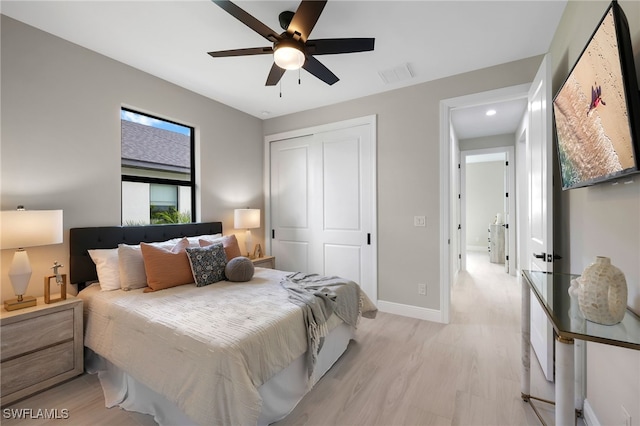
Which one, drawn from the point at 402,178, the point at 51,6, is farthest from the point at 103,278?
the point at 402,178

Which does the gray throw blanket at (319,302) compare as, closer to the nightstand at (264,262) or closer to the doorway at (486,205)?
the nightstand at (264,262)

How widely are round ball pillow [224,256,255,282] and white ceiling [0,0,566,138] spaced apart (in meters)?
1.94

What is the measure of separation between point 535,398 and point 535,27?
2740 millimetres

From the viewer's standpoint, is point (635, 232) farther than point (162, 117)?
No

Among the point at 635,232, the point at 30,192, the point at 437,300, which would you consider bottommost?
the point at 437,300

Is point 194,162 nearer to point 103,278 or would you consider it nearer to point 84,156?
point 84,156

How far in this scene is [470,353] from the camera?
7.69ft

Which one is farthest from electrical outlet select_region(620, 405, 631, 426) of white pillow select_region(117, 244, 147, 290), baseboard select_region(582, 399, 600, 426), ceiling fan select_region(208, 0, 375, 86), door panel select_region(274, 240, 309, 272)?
door panel select_region(274, 240, 309, 272)

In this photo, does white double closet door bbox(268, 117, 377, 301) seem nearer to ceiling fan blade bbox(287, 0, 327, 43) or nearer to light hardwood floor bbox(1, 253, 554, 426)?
light hardwood floor bbox(1, 253, 554, 426)

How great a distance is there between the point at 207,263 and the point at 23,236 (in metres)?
1.20

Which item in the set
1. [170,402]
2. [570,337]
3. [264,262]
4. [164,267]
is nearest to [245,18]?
[164,267]

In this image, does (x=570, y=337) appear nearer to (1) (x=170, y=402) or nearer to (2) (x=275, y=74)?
(1) (x=170, y=402)

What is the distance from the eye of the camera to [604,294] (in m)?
1.00

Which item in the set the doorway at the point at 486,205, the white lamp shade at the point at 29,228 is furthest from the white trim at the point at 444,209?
the doorway at the point at 486,205
